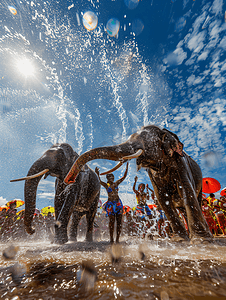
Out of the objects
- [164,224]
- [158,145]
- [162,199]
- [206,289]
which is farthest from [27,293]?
[164,224]

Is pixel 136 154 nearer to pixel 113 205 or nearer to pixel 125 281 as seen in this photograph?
pixel 125 281

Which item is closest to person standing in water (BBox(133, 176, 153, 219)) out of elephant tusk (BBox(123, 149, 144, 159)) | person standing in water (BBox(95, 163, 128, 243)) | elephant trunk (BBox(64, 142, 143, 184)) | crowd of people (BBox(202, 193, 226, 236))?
person standing in water (BBox(95, 163, 128, 243))

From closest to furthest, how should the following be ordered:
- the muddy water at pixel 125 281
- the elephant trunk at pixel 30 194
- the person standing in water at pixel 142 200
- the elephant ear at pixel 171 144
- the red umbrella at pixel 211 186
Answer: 1. the muddy water at pixel 125 281
2. the elephant ear at pixel 171 144
3. the elephant trunk at pixel 30 194
4. the person standing in water at pixel 142 200
5. the red umbrella at pixel 211 186

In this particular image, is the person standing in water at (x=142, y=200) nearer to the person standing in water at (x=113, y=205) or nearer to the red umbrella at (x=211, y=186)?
the person standing in water at (x=113, y=205)

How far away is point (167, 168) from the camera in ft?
11.3

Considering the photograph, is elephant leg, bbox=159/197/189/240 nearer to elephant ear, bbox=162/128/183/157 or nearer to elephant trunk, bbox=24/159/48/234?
elephant ear, bbox=162/128/183/157

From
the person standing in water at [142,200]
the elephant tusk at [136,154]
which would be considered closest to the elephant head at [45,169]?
the elephant tusk at [136,154]

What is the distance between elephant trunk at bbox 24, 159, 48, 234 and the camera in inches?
139

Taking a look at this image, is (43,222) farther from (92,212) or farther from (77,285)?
(77,285)

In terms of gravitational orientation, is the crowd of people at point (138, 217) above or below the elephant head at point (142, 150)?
below

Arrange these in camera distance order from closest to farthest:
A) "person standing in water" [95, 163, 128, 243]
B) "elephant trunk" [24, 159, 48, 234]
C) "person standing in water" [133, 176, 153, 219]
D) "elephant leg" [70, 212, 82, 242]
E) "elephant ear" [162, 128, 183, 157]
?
1. "elephant ear" [162, 128, 183, 157]
2. "elephant trunk" [24, 159, 48, 234]
3. "person standing in water" [95, 163, 128, 243]
4. "elephant leg" [70, 212, 82, 242]
5. "person standing in water" [133, 176, 153, 219]

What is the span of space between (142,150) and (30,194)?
288 centimetres

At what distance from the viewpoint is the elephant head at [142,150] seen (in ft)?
8.95

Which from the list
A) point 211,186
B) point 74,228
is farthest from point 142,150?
point 211,186
